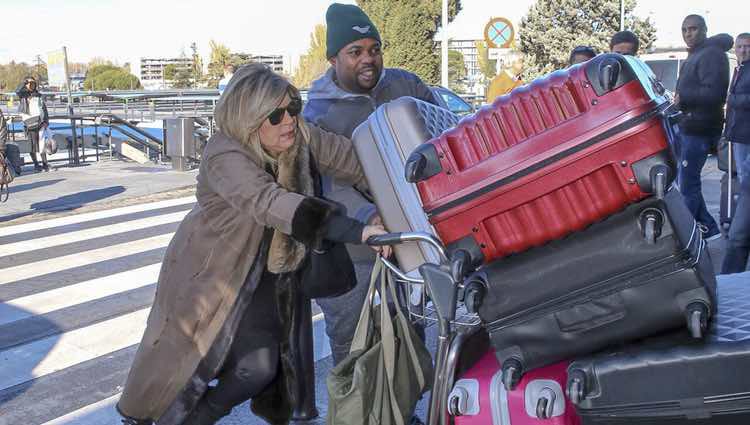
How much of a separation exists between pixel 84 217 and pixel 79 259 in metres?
2.37

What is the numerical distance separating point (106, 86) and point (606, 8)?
3412 cm

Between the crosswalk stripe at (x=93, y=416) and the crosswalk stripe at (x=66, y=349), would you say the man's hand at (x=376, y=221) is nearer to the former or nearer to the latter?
the crosswalk stripe at (x=93, y=416)

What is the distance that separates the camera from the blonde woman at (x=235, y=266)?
2.87 meters

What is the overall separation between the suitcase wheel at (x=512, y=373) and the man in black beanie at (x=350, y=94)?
1.36 metres

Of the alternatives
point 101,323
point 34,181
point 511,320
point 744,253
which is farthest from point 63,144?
point 511,320

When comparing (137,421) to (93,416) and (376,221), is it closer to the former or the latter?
Result: (93,416)

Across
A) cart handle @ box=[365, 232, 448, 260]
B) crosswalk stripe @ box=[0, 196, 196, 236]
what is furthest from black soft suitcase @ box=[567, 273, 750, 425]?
crosswalk stripe @ box=[0, 196, 196, 236]

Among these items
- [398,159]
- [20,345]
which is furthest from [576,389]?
[20,345]

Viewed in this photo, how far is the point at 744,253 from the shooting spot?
5.14 m

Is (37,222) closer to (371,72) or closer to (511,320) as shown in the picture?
(371,72)

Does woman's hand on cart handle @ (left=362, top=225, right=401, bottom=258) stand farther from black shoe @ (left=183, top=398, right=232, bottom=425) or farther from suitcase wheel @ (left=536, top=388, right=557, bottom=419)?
black shoe @ (left=183, top=398, right=232, bottom=425)

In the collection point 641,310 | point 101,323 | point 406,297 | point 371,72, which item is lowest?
point 101,323

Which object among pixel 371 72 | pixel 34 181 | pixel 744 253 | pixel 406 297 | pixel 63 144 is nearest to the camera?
pixel 406 297

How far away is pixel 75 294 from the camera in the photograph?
6.59m
